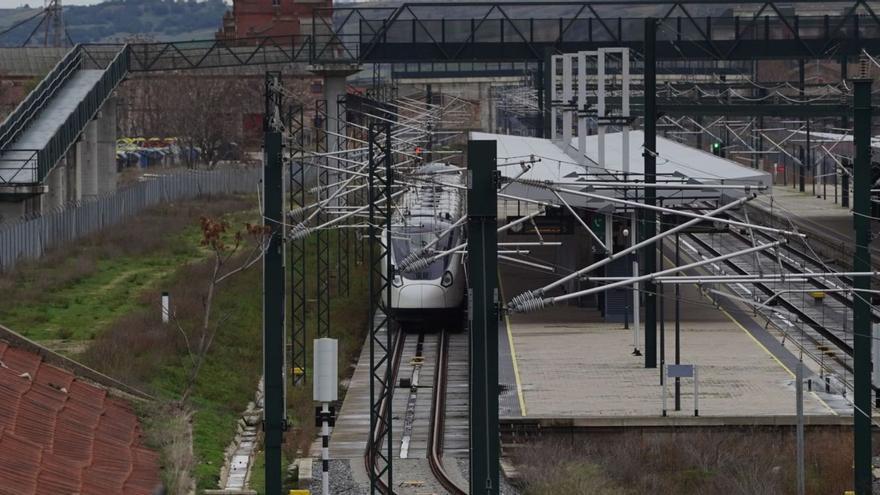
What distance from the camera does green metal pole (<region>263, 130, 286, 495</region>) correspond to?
19688mm

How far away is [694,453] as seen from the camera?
80.5 ft

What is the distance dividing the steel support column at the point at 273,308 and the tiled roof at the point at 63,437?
1.58 metres

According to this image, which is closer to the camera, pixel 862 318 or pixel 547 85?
pixel 862 318

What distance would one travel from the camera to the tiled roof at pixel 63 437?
19797 mm

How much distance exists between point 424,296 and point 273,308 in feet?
62.4

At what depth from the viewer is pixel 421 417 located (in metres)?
29.1

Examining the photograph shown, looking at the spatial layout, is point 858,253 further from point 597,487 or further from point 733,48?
point 733,48

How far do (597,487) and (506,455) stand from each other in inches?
150

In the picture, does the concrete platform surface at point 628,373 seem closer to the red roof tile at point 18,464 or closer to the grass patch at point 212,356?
the grass patch at point 212,356

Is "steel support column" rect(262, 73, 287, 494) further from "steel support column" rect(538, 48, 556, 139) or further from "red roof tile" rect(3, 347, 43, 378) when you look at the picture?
"steel support column" rect(538, 48, 556, 139)

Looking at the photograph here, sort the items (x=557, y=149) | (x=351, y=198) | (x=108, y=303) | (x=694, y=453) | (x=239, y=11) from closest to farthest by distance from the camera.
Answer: (x=694, y=453)
(x=108, y=303)
(x=557, y=149)
(x=351, y=198)
(x=239, y=11)

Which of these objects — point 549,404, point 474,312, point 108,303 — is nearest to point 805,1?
point 108,303

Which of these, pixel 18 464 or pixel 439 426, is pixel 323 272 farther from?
pixel 18 464

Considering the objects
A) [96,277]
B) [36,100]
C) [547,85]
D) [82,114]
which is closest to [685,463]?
[96,277]
